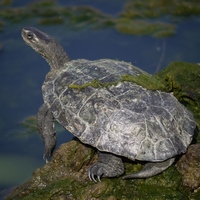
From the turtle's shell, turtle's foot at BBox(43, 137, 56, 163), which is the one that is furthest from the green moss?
turtle's foot at BBox(43, 137, 56, 163)

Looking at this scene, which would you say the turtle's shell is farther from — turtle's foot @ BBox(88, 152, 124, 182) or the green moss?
the green moss

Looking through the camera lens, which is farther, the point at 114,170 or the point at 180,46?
the point at 180,46

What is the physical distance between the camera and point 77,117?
3.46 meters

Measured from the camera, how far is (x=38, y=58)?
237 inches

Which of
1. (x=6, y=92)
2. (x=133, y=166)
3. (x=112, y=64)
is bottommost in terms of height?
(x=6, y=92)

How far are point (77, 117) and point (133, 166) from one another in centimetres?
62

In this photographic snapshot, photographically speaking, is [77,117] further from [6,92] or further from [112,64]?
[6,92]

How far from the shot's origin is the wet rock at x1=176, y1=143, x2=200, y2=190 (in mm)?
3188

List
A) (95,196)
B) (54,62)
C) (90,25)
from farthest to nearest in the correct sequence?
(90,25) < (54,62) < (95,196)

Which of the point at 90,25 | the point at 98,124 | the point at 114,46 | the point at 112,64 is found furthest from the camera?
the point at 90,25

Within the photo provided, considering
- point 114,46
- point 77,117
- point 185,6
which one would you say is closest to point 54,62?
point 77,117

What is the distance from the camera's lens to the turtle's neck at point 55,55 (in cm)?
425

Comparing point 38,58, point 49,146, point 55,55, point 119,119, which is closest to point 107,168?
point 119,119

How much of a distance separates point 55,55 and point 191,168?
186 cm
